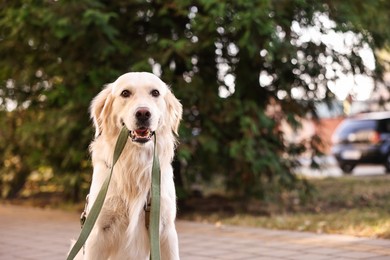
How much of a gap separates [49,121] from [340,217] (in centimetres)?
458

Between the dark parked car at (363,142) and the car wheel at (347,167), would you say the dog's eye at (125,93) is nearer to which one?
the dark parked car at (363,142)

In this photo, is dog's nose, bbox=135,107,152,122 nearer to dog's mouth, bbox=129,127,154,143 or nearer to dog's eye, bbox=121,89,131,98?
dog's mouth, bbox=129,127,154,143

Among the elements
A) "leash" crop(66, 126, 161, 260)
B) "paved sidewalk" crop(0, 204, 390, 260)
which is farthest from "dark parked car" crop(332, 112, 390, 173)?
"leash" crop(66, 126, 161, 260)

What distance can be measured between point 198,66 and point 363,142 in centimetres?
1105

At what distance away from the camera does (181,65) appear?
30.8 ft

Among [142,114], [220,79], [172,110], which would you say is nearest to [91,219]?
[142,114]

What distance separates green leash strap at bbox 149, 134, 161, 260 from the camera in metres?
3.48

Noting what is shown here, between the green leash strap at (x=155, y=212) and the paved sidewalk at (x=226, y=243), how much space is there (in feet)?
7.79

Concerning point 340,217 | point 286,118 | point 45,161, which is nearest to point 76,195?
point 45,161

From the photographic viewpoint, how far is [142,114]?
3.66 meters

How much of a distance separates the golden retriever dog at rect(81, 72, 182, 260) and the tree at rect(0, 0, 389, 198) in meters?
4.25

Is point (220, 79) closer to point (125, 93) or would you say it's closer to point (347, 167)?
point (125, 93)

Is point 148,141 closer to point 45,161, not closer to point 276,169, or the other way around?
point 276,169

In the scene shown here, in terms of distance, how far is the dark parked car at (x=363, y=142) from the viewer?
18.7 m
